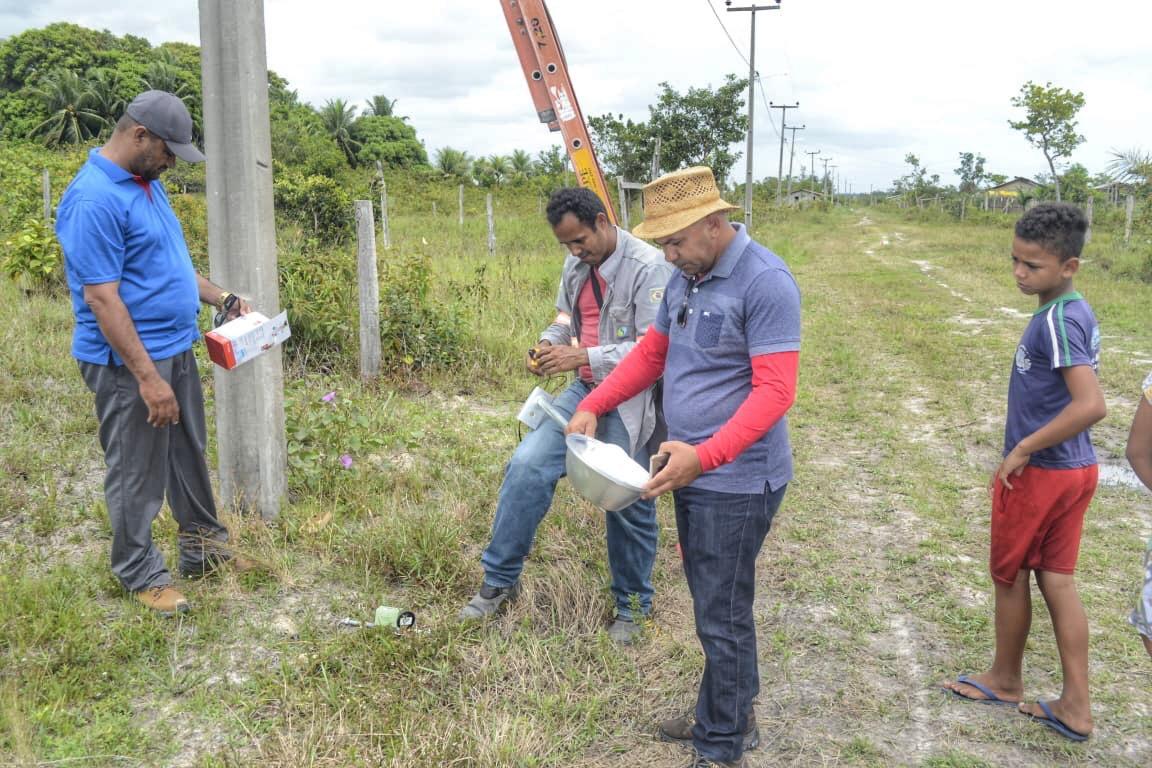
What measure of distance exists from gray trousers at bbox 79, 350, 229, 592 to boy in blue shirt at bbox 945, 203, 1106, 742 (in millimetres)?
2924

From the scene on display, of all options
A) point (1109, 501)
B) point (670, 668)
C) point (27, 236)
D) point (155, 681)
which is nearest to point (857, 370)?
point (1109, 501)

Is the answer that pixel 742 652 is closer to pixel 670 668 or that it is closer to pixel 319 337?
pixel 670 668

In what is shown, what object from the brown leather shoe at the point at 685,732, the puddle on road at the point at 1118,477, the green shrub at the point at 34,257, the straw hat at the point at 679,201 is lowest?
the brown leather shoe at the point at 685,732

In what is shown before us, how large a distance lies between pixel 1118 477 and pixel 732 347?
13.5 ft

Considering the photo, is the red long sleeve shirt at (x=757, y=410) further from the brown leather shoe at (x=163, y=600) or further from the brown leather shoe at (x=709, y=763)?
the brown leather shoe at (x=163, y=600)

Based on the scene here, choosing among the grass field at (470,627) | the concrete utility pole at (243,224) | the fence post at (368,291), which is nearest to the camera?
the grass field at (470,627)

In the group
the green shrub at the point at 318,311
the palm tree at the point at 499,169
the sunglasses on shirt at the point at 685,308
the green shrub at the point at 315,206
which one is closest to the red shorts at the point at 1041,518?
the sunglasses on shirt at the point at 685,308

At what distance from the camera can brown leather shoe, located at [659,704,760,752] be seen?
2.80 metres

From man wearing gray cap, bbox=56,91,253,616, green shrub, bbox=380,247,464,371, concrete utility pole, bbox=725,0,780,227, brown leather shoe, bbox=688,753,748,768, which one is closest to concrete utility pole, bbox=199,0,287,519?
man wearing gray cap, bbox=56,91,253,616

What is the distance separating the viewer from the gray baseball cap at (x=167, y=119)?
311 cm

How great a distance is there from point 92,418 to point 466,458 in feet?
7.06

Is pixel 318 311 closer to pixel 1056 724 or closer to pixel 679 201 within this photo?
pixel 679 201

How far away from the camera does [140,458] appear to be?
10.7ft

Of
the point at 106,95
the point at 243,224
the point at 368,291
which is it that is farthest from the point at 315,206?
the point at 106,95
